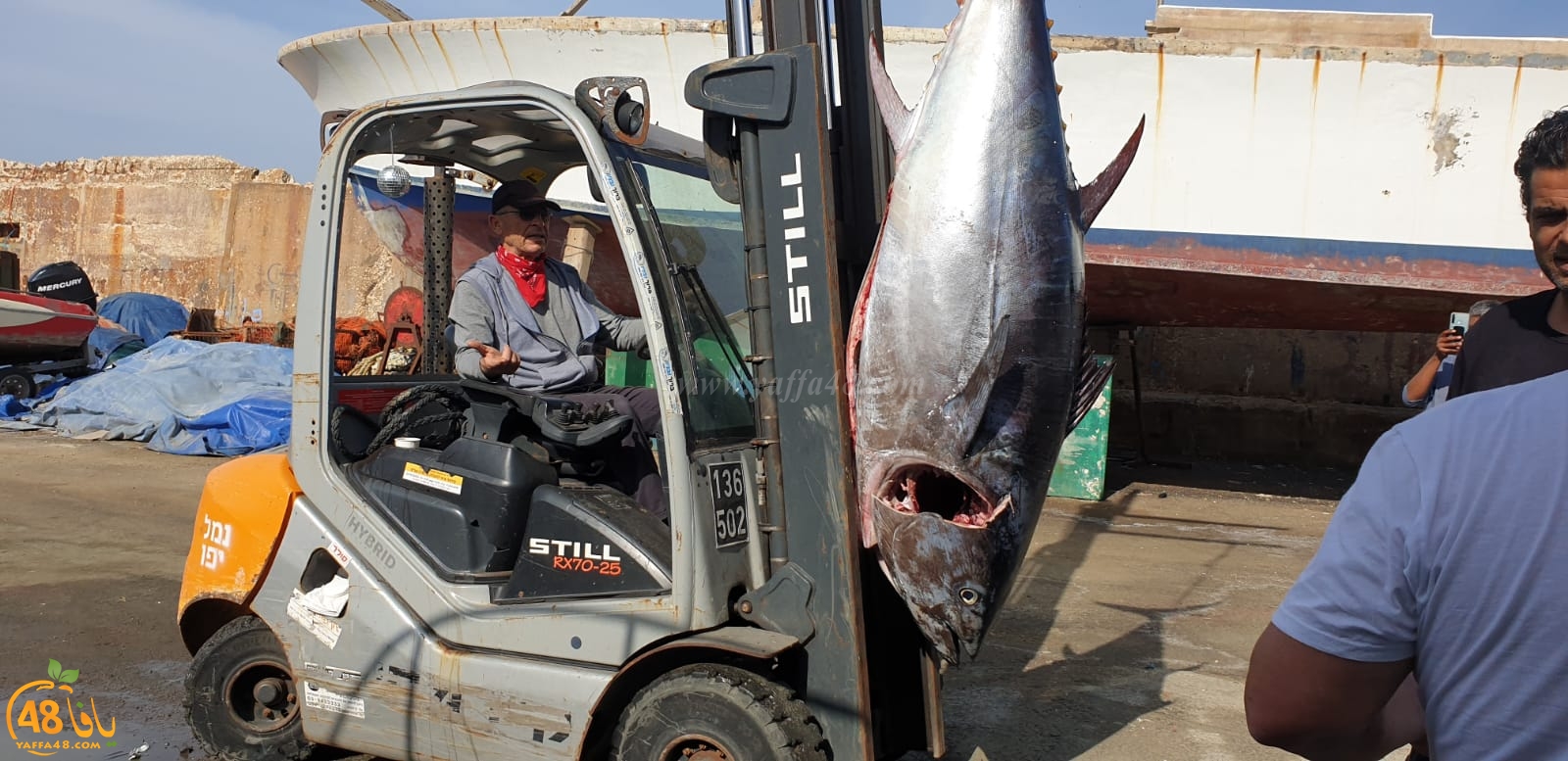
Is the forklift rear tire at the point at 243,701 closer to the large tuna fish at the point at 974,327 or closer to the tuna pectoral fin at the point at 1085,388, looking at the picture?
the large tuna fish at the point at 974,327

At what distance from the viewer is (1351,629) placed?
0.97 m

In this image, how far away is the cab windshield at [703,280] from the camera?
2.48 meters

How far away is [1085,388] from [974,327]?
0.31 m

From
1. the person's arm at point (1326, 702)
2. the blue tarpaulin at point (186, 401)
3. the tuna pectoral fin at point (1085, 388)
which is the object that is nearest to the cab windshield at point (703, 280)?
the tuna pectoral fin at point (1085, 388)

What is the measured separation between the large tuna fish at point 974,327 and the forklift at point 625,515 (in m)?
0.27

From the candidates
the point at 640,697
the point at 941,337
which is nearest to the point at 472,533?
the point at 640,697

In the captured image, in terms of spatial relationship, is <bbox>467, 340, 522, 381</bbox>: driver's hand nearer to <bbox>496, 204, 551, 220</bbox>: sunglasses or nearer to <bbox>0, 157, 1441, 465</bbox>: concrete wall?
<bbox>496, 204, 551, 220</bbox>: sunglasses

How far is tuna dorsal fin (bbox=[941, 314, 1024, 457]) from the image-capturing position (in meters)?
1.97

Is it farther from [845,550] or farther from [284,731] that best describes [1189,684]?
[284,731]

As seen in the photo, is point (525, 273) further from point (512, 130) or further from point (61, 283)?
point (61, 283)

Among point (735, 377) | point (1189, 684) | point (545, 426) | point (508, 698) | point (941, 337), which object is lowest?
point (1189, 684)

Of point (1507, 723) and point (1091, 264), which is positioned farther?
point (1091, 264)

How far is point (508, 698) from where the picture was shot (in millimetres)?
2473

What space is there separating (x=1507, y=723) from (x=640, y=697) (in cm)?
175
